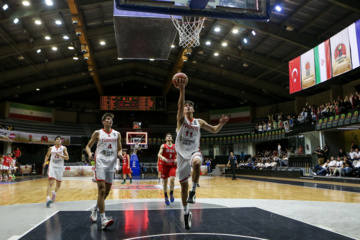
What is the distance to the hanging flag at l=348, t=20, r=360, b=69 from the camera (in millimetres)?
13391

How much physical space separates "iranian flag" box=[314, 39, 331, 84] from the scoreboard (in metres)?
16.9

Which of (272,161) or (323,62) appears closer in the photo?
(323,62)

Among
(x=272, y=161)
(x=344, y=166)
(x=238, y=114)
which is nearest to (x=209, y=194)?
(x=344, y=166)

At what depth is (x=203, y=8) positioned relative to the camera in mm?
5531

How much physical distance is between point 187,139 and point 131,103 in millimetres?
25661

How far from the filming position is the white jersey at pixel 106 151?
504 cm

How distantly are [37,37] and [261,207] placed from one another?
19.7m

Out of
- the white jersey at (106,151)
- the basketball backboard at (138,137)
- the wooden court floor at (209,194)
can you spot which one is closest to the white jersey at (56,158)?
the wooden court floor at (209,194)

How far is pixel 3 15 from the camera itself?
55.0 ft

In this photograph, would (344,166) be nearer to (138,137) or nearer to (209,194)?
(209,194)

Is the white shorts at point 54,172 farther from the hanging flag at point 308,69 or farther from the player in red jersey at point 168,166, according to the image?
the hanging flag at point 308,69

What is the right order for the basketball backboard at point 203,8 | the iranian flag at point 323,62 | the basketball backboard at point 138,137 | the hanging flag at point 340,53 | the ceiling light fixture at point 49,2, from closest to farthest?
the basketball backboard at point 203,8 < the hanging flag at point 340,53 < the iranian flag at point 323,62 < the ceiling light fixture at point 49,2 < the basketball backboard at point 138,137

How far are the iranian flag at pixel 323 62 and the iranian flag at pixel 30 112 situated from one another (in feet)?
93.8

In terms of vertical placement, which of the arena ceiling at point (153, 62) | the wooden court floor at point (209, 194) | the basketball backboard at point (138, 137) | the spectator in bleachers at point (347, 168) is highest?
the arena ceiling at point (153, 62)
